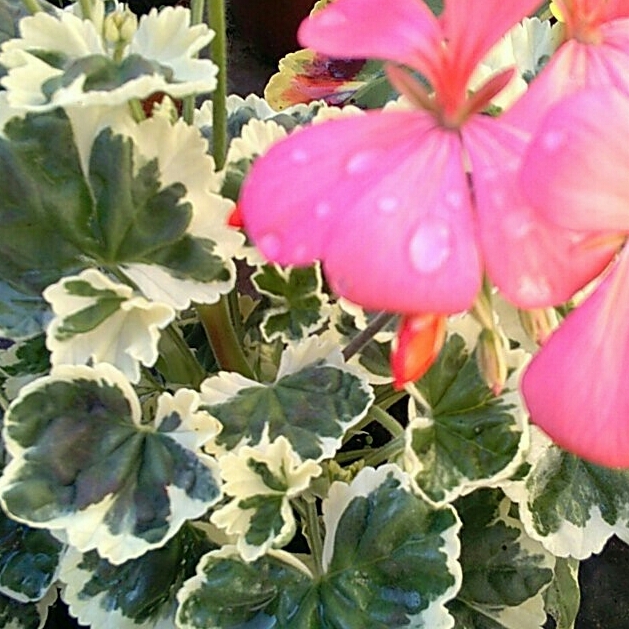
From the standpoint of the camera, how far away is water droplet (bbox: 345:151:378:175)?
1.34 feet

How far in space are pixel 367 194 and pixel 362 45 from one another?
0.33ft

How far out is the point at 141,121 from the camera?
614mm

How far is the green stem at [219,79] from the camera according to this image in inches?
22.8

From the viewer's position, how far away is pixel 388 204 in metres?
0.39

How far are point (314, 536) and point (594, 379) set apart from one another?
1.25 ft

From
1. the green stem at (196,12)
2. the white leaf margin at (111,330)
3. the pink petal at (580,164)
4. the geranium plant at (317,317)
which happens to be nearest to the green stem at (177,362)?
the geranium plant at (317,317)

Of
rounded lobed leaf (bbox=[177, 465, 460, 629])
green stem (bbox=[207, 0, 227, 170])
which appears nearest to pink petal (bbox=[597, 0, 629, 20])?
green stem (bbox=[207, 0, 227, 170])

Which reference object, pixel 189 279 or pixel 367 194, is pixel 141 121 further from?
pixel 367 194

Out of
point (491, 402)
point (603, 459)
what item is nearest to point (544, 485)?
point (491, 402)

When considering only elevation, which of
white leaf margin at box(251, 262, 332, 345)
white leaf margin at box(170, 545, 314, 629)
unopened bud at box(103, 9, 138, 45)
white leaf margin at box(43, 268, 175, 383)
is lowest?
white leaf margin at box(170, 545, 314, 629)

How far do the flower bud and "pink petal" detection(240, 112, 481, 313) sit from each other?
0.19 ft

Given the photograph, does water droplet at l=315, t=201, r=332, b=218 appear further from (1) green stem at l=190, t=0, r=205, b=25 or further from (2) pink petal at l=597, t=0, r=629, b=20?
(1) green stem at l=190, t=0, r=205, b=25

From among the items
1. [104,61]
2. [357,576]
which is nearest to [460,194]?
[104,61]

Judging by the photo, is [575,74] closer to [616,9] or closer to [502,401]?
[616,9]
